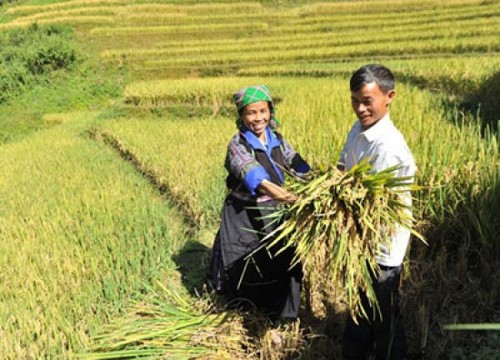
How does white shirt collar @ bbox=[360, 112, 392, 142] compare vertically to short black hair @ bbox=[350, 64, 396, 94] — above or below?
below

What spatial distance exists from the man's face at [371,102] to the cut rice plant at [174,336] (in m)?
1.28

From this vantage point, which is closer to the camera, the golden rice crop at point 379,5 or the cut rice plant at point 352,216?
the cut rice plant at point 352,216

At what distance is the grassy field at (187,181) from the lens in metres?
2.21

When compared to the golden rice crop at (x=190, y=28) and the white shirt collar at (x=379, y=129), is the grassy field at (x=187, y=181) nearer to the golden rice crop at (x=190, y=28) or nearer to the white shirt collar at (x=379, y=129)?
the white shirt collar at (x=379, y=129)

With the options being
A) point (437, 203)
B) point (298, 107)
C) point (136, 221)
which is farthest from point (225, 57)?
point (437, 203)

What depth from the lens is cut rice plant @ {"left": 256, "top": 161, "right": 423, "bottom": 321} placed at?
58.4 inches

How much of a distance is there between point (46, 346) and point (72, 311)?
1.08 ft

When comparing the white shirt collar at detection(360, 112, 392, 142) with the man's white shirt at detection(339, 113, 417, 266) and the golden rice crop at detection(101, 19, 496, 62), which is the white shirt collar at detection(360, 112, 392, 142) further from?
the golden rice crop at detection(101, 19, 496, 62)

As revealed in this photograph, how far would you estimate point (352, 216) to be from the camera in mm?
1521

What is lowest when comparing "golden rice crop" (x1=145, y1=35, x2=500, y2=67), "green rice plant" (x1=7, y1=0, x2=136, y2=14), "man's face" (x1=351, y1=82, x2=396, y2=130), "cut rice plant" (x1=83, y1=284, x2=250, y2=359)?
"cut rice plant" (x1=83, y1=284, x2=250, y2=359)

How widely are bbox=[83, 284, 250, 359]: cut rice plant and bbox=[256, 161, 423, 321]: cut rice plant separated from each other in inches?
32.6

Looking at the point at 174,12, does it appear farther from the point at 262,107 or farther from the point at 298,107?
the point at 262,107

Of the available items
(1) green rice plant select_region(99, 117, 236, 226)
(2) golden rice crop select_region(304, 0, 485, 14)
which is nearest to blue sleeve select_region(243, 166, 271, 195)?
(1) green rice plant select_region(99, 117, 236, 226)

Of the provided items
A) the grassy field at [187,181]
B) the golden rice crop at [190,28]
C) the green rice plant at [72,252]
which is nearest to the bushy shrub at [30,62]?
the grassy field at [187,181]
